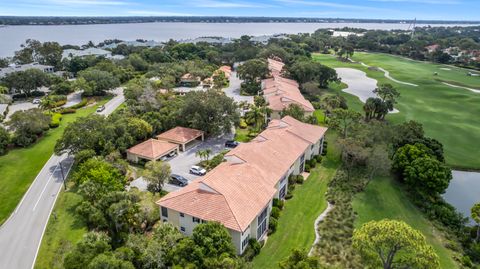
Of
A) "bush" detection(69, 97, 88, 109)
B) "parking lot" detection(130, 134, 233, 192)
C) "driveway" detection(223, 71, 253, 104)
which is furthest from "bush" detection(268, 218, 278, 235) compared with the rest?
"bush" detection(69, 97, 88, 109)

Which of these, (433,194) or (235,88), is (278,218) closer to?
(433,194)

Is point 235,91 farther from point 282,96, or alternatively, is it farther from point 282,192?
point 282,192

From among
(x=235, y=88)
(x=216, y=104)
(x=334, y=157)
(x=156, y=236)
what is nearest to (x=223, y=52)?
(x=235, y=88)

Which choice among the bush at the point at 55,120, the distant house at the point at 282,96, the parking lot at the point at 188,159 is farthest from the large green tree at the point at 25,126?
the distant house at the point at 282,96

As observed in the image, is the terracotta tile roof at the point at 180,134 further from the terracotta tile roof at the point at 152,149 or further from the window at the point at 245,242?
the window at the point at 245,242

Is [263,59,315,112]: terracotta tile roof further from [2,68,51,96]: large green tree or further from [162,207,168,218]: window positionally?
[2,68,51,96]: large green tree

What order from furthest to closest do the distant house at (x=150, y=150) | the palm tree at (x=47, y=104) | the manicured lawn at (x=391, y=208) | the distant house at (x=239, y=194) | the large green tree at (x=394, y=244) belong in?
the palm tree at (x=47, y=104), the distant house at (x=150, y=150), the manicured lawn at (x=391, y=208), the distant house at (x=239, y=194), the large green tree at (x=394, y=244)

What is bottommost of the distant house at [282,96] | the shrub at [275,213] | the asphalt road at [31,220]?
the asphalt road at [31,220]
